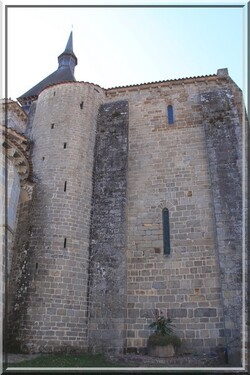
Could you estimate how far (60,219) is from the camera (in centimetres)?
1076

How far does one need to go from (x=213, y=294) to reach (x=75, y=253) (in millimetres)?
4190

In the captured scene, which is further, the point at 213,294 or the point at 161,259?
the point at 161,259

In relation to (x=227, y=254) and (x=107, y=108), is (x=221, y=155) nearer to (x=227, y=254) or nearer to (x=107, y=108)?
(x=227, y=254)

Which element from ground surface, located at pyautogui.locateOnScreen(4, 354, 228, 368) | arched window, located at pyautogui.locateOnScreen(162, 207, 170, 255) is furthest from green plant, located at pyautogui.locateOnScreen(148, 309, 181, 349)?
arched window, located at pyautogui.locateOnScreen(162, 207, 170, 255)

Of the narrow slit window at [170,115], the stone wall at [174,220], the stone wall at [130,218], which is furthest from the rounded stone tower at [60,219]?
the narrow slit window at [170,115]

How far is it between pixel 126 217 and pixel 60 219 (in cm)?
209

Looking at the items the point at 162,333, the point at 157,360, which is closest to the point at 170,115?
the point at 162,333

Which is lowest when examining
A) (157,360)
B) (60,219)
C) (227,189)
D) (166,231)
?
(157,360)

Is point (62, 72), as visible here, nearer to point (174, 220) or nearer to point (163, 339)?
point (174, 220)

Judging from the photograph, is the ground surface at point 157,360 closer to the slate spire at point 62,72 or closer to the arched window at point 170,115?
the arched window at point 170,115

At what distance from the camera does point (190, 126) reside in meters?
12.6

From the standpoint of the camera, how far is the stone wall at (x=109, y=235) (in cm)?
967

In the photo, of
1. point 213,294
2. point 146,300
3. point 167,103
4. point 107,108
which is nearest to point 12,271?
point 146,300

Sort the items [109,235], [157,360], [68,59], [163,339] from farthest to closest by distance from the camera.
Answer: [68,59] → [109,235] → [163,339] → [157,360]
